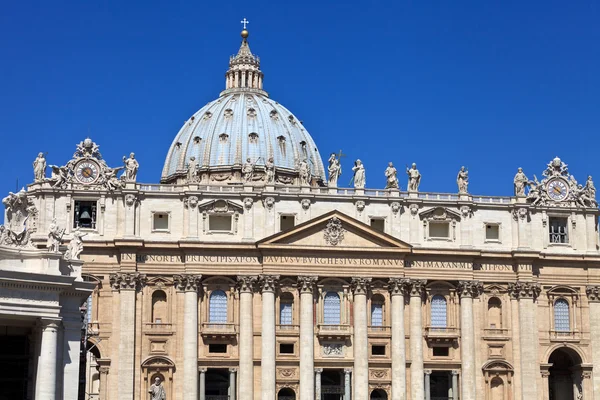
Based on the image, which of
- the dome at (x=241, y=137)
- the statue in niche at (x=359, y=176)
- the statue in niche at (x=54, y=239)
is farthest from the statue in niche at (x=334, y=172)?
the statue in niche at (x=54, y=239)

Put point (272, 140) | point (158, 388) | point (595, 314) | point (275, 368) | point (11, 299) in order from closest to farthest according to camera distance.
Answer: point (11, 299)
point (158, 388)
point (275, 368)
point (595, 314)
point (272, 140)

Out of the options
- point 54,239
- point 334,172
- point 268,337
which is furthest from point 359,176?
point 54,239

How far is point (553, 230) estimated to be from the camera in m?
96.6

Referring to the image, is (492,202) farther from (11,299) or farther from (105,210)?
(11,299)

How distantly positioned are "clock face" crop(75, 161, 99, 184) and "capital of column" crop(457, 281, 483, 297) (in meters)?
→ 28.1

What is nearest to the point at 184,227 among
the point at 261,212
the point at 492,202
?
the point at 261,212

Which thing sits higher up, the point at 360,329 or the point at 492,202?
the point at 492,202

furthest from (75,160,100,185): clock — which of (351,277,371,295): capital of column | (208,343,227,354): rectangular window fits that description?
(351,277,371,295): capital of column

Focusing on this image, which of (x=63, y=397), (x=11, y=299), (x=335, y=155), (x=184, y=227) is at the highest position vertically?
(x=335, y=155)

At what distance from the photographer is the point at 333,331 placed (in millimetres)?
89500

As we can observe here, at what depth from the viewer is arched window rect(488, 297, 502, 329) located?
307ft

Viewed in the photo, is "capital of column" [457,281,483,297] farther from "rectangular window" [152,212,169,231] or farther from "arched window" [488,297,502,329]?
"rectangular window" [152,212,169,231]

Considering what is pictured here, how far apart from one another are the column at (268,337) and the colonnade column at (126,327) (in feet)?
28.9

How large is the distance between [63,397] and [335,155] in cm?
4815
